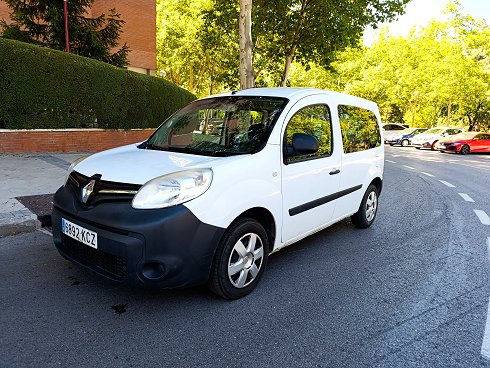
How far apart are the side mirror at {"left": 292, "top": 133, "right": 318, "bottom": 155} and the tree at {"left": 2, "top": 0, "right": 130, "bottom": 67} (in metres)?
12.0

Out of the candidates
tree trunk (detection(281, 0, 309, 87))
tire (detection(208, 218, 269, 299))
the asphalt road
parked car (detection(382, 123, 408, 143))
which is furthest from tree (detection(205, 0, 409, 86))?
tire (detection(208, 218, 269, 299))

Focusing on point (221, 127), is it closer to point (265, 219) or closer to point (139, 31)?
point (265, 219)

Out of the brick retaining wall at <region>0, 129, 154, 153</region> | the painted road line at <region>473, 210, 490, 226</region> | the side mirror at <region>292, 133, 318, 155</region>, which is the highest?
the side mirror at <region>292, 133, 318, 155</region>

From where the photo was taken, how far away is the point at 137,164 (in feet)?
10.3

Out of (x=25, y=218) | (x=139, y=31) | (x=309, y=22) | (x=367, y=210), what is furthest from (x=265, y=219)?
(x=139, y=31)

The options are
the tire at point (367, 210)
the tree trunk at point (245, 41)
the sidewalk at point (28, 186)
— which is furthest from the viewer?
the tree trunk at point (245, 41)

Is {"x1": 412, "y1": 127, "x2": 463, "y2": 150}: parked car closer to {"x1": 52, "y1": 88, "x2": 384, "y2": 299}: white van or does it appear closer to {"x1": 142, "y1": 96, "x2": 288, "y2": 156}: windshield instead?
{"x1": 52, "y1": 88, "x2": 384, "y2": 299}: white van

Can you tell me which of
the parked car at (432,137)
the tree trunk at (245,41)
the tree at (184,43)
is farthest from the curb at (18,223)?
the parked car at (432,137)

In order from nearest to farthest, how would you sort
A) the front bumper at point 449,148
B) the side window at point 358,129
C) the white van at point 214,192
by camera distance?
the white van at point 214,192 < the side window at point 358,129 < the front bumper at point 449,148

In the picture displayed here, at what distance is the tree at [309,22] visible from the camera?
54.3 ft

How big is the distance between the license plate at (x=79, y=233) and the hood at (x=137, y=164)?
0.42 metres

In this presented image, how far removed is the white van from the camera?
2752mm

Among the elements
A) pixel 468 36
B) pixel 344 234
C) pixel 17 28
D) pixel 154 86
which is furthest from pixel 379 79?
pixel 344 234

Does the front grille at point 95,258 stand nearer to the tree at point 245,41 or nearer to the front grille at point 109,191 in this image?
the front grille at point 109,191
